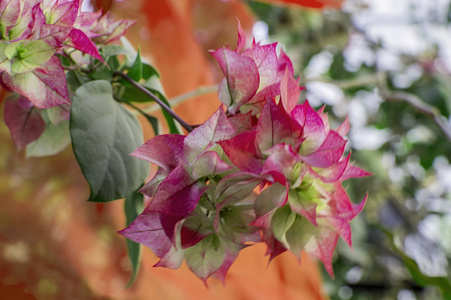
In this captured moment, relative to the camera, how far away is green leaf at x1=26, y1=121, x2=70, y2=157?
231 millimetres

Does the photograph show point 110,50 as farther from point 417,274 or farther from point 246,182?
point 417,274

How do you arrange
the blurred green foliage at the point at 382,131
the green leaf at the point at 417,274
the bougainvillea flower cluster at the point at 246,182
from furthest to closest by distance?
the blurred green foliage at the point at 382,131 < the green leaf at the point at 417,274 < the bougainvillea flower cluster at the point at 246,182

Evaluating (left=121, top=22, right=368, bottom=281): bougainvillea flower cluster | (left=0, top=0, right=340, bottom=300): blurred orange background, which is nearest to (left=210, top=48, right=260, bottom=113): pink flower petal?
(left=121, top=22, right=368, bottom=281): bougainvillea flower cluster

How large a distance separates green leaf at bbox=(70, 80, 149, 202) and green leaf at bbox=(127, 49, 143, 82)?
0.06 ft

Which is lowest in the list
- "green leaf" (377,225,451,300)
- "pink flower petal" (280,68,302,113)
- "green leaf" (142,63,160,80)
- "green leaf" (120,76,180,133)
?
"green leaf" (377,225,451,300)

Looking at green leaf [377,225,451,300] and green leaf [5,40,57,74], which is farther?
green leaf [377,225,451,300]

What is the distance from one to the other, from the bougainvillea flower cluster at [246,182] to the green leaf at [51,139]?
8 cm

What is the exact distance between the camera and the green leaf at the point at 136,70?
210 mm

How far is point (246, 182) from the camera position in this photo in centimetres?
16

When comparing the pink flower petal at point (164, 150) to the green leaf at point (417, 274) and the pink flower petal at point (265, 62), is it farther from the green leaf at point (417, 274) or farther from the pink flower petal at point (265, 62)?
the green leaf at point (417, 274)

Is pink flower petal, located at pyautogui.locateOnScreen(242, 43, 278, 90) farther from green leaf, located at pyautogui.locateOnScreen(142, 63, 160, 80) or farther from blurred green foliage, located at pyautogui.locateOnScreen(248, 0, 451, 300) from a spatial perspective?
blurred green foliage, located at pyautogui.locateOnScreen(248, 0, 451, 300)

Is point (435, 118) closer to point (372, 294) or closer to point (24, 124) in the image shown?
point (24, 124)

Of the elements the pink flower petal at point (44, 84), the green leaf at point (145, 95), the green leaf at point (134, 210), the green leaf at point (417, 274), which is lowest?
the green leaf at point (417, 274)

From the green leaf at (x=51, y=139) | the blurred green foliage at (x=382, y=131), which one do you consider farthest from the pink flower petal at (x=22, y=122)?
the blurred green foliage at (x=382, y=131)
